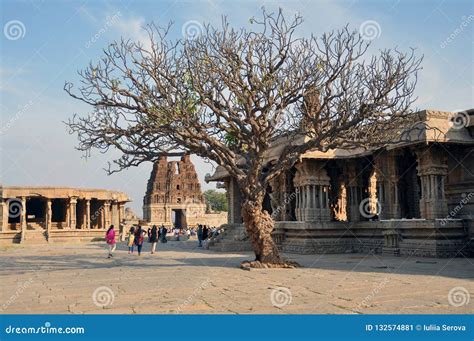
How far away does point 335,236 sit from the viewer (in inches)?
809

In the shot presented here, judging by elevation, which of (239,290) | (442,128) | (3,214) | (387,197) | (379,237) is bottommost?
(239,290)

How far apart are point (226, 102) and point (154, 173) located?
2145 inches

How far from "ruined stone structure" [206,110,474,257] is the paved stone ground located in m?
3.80

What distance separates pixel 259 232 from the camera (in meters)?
13.3

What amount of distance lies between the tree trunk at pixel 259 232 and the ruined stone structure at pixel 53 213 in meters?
28.4

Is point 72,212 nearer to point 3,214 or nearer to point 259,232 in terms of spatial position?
point 3,214

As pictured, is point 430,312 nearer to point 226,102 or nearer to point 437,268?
point 437,268

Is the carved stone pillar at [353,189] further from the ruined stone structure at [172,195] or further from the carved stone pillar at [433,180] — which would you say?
the ruined stone structure at [172,195]

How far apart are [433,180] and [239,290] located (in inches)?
436

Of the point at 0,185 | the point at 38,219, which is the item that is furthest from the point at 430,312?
the point at 38,219

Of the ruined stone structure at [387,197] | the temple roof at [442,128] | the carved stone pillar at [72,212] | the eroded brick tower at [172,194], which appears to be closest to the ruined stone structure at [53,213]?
the carved stone pillar at [72,212]

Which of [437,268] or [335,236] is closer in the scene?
[437,268]

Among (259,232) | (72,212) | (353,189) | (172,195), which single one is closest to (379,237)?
(353,189)

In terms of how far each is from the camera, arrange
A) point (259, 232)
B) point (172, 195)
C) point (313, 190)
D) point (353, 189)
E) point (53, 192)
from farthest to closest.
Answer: point (172, 195)
point (53, 192)
point (353, 189)
point (313, 190)
point (259, 232)
